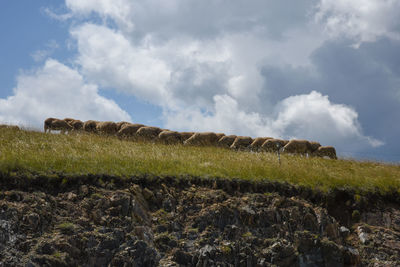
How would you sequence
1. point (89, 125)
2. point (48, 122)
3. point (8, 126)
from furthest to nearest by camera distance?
1. point (48, 122)
2. point (89, 125)
3. point (8, 126)

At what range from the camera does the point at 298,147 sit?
2848 cm

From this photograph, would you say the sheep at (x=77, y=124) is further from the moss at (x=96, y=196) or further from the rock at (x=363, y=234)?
the rock at (x=363, y=234)

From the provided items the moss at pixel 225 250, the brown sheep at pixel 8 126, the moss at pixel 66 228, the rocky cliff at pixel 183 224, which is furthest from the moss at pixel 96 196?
the brown sheep at pixel 8 126

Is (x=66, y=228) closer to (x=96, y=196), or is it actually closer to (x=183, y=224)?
(x=96, y=196)

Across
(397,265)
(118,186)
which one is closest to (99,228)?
(118,186)

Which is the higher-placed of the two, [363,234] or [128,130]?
[128,130]

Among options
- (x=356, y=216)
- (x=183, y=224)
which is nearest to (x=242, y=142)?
(x=356, y=216)

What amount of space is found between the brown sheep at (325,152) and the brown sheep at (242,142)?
5.13m

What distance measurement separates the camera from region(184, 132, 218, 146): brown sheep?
27973 millimetres

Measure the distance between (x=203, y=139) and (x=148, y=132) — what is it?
4504 mm

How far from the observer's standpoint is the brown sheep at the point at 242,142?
28856mm

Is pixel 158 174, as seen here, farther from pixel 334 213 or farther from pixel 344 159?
pixel 344 159

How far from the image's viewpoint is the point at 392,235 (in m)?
13.3

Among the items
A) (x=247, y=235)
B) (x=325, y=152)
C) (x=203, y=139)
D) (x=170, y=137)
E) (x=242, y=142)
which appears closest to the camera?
(x=247, y=235)
